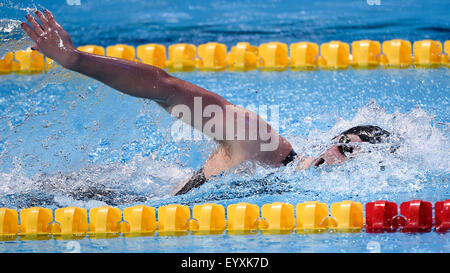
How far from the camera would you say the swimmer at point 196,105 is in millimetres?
2480

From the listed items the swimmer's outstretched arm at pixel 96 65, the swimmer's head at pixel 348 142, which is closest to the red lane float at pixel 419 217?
the swimmer's head at pixel 348 142

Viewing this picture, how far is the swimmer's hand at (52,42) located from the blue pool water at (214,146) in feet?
A: 1.58

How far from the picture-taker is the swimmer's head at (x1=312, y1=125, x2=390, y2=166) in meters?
2.94

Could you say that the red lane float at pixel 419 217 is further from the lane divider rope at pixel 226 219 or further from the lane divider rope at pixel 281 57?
the lane divider rope at pixel 281 57

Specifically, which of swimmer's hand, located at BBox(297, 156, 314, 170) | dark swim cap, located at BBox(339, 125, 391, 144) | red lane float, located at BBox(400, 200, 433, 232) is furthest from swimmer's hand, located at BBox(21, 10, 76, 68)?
red lane float, located at BBox(400, 200, 433, 232)

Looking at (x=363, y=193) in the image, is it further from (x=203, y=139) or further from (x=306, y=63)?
(x=306, y=63)

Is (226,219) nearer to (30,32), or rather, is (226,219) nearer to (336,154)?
(336,154)

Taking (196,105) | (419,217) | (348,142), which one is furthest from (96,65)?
(419,217)

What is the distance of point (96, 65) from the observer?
8.14 ft

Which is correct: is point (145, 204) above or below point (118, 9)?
below

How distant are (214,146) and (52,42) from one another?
1.01 meters

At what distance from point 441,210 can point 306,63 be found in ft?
7.59

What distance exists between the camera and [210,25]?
Answer: 20.3 ft

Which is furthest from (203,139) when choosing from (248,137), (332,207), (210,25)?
(210,25)
